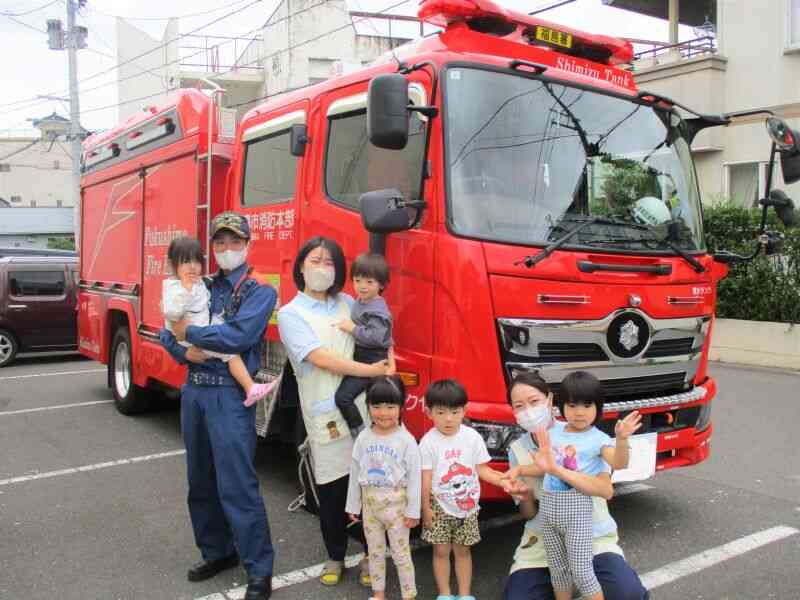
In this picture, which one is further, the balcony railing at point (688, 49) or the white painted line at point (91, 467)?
the balcony railing at point (688, 49)

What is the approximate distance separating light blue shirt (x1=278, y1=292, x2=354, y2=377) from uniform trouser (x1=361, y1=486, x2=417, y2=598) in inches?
26.2

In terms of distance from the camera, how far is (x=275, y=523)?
4.75 meters

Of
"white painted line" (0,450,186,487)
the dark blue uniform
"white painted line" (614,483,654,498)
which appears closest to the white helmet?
"white painted line" (614,483,654,498)

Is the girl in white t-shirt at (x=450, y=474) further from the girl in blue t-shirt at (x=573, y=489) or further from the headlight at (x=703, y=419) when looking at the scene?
the headlight at (x=703, y=419)

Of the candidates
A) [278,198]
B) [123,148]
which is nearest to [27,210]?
[123,148]

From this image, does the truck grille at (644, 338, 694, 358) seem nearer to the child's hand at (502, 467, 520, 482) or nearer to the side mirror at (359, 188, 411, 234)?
the child's hand at (502, 467, 520, 482)

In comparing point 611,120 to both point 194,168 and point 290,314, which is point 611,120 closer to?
point 290,314

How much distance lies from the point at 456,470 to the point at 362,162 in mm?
1854

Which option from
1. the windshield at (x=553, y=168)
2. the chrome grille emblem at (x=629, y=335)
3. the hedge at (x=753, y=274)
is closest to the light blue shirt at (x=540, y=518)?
the chrome grille emblem at (x=629, y=335)

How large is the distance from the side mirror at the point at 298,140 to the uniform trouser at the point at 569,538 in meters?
2.61

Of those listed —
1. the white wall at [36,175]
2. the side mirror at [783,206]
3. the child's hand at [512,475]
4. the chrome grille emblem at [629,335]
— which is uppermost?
the white wall at [36,175]

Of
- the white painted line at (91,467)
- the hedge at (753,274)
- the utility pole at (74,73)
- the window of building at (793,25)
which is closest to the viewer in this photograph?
the white painted line at (91,467)

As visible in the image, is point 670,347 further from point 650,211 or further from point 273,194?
point 273,194

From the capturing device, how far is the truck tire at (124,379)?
747 cm
